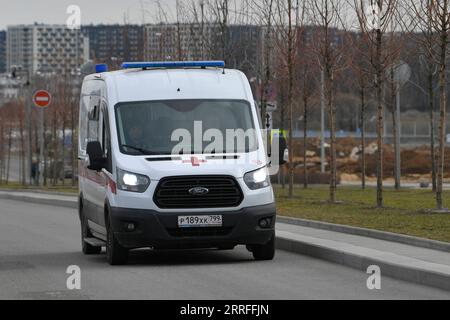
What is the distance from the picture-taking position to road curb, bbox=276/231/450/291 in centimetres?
1424

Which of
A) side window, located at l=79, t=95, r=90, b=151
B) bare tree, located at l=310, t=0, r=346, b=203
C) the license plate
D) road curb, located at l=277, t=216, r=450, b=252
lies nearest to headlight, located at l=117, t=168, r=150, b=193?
the license plate

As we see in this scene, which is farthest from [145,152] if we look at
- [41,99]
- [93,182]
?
[41,99]

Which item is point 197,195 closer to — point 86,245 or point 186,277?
point 186,277

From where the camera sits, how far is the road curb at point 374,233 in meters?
18.1

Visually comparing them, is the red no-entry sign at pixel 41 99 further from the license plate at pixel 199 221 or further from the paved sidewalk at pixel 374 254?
the license plate at pixel 199 221

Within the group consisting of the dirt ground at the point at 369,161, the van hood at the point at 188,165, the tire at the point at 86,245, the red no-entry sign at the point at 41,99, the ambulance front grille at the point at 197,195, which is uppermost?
the red no-entry sign at the point at 41,99

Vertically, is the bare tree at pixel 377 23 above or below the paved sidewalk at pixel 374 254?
above

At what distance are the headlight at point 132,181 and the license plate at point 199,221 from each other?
68 cm

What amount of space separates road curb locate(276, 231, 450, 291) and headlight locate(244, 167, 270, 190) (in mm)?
1408

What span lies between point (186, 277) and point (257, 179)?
2388 mm

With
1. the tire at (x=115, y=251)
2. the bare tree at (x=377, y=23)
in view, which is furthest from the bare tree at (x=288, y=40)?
the tire at (x=115, y=251)

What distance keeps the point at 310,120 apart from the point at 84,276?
12226cm

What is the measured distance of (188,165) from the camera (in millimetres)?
17109
